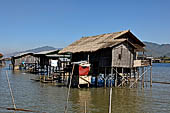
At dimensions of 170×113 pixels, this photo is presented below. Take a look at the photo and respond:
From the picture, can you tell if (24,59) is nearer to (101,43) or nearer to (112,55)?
(101,43)

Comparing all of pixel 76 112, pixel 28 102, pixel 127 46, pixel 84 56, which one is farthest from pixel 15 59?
pixel 76 112

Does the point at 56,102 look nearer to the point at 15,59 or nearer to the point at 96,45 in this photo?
the point at 96,45

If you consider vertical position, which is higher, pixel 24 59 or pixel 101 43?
pixel 101 43

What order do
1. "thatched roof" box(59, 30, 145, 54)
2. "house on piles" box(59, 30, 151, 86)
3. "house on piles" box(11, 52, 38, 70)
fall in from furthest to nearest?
"house on piles" box(11, 52, 38, 70)
"thatched roof" box(59, 30, 145, 54)
"house on piles" box(59, 30, 151, 86)

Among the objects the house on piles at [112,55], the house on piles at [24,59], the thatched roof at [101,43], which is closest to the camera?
the house on piles at [112,55]

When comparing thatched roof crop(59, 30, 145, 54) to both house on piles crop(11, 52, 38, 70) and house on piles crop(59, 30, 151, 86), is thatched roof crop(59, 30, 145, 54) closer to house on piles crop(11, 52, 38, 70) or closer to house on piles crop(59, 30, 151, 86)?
house on piles crop(59, 30, 151, 86)

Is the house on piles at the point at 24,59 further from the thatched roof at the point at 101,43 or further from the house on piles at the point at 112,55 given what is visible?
the house on piles at the point at 112,55

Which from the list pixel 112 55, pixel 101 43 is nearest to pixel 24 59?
pixel 101 43

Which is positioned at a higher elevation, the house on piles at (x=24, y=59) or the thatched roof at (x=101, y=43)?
the thatched roof at (x=101, y=43)

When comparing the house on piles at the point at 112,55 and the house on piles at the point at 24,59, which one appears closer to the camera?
the house on piles at the point at 112,55

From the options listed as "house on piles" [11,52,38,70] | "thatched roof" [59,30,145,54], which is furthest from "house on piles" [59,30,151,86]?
"house on piles" [11,52,38,70]

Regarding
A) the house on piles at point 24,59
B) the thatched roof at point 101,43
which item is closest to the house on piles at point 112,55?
the thatched roof at point 101,43

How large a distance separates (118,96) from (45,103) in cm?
674

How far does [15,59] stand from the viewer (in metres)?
52.7
